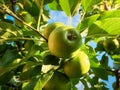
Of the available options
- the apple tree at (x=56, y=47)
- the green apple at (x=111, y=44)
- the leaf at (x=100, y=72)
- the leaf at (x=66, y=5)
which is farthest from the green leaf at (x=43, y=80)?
the green apple at (x=111, y=44)

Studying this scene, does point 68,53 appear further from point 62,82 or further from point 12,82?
point 12,82

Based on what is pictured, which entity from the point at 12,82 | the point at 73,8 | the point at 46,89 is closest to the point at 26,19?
the point at 12,82

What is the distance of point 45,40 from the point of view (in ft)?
4.35

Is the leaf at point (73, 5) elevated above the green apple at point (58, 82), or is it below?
above

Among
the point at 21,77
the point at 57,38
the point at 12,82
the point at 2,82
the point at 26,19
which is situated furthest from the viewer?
the point at 26,19

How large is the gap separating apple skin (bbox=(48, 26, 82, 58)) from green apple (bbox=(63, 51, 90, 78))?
0.34 ft

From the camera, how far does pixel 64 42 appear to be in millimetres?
1157

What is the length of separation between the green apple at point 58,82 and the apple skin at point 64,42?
137 millimetres

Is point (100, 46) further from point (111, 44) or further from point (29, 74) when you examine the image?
point (29, 74)

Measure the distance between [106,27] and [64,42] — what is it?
17 centimetres

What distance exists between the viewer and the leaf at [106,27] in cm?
116

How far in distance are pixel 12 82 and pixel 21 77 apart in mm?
359

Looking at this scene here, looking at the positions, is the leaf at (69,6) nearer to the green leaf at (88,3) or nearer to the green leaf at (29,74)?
the green leaf at (88,3)

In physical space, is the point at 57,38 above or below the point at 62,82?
above
